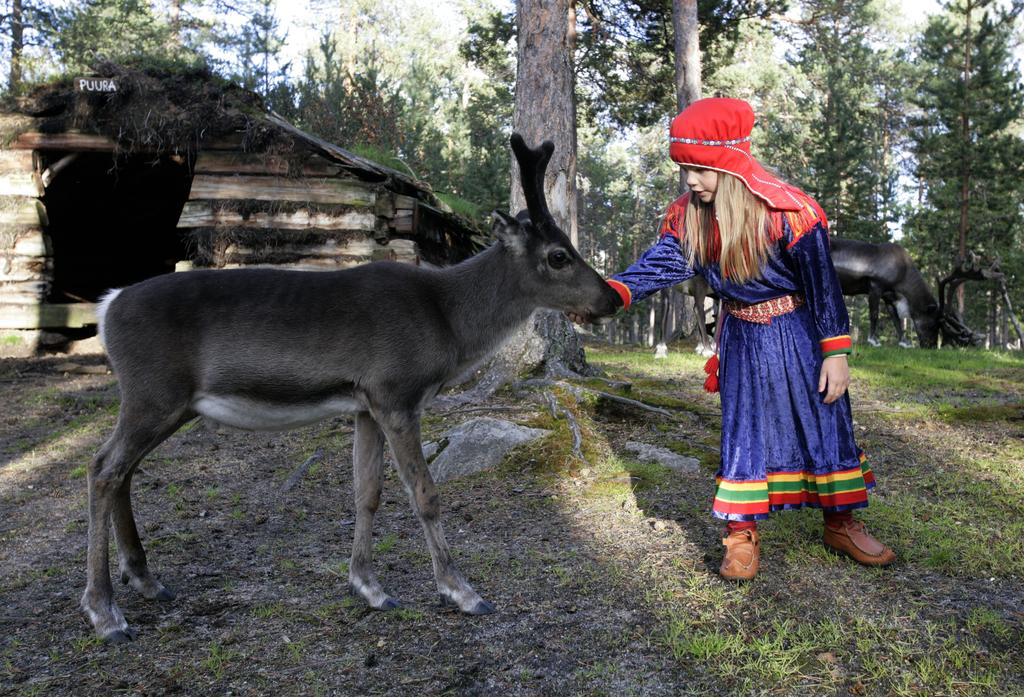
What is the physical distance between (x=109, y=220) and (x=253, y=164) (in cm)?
875

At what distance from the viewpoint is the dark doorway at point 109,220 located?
15.3 metres

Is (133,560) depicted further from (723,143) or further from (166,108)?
(166,108)

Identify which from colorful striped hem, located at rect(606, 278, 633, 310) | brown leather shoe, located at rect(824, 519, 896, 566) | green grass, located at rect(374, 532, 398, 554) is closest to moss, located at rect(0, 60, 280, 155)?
green grass, located at rect(374, 532, 398, 554)

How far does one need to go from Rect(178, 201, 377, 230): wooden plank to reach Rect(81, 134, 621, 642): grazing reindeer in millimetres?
7652

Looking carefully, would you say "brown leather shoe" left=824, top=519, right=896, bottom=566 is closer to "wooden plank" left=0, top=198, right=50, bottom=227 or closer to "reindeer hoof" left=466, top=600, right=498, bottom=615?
"reindeer hoof" left=466, top=600, right=498, bottom=615

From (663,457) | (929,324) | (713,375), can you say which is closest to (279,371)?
(713,375)

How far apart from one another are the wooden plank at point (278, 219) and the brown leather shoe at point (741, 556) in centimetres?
869

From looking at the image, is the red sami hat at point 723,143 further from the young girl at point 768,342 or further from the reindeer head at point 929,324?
the reindeer head at point 929,324

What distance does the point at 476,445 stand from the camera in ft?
21.9

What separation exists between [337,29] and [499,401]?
1710 inches

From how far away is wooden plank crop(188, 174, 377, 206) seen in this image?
11797mm

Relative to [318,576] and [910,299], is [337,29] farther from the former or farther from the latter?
[318,576]

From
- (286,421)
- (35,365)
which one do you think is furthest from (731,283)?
(35,365)

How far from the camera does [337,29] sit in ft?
149
